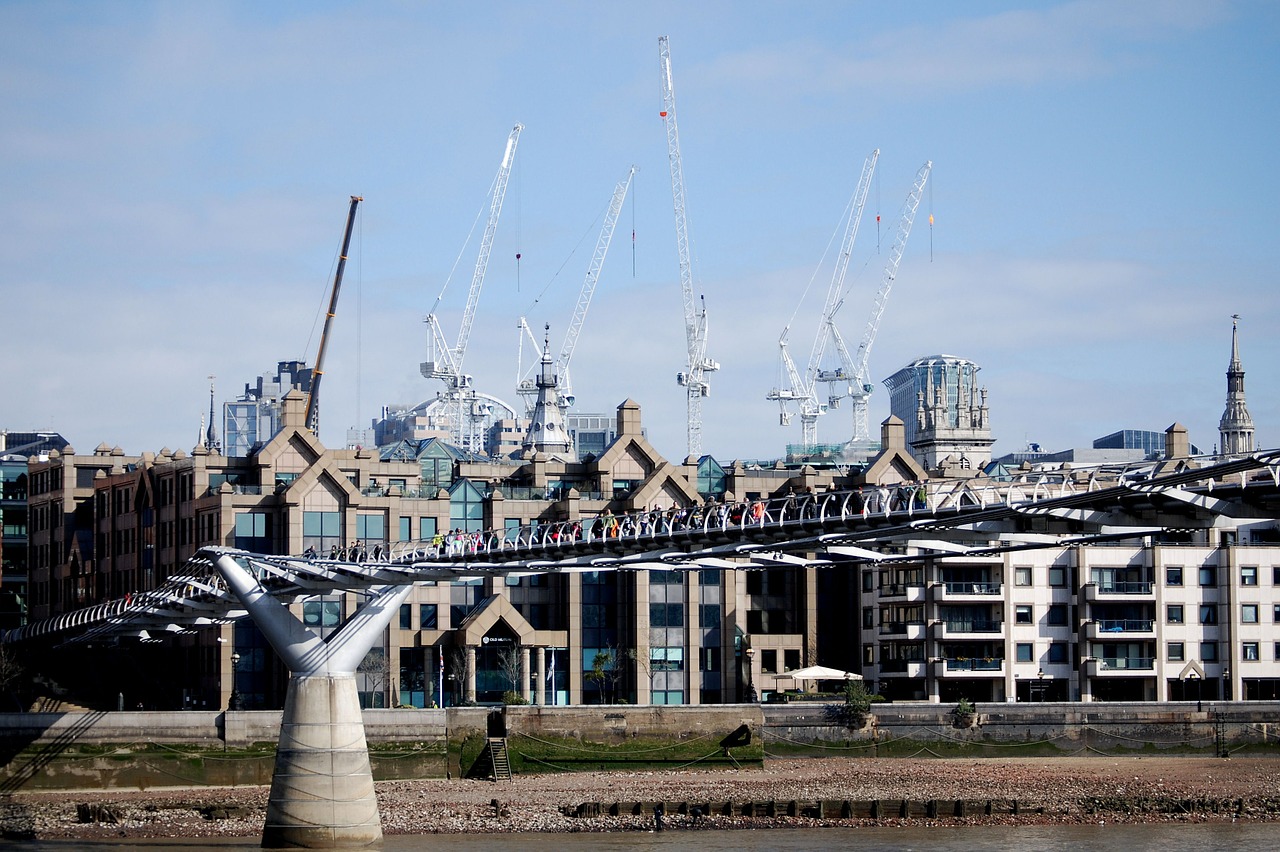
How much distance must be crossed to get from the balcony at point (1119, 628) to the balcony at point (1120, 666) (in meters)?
1.24

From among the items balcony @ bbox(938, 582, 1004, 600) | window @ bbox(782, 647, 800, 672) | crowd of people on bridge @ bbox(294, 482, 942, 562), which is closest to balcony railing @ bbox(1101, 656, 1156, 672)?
balcony @ bbox(938, 582, 1004, 600)

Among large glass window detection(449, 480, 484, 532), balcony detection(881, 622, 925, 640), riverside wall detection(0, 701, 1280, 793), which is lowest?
riverside wall detection(0, 701, 1280, 793)

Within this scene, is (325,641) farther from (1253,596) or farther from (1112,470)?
(1253,596)

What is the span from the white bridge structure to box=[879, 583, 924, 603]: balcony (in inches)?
1424

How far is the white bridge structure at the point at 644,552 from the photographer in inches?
2251

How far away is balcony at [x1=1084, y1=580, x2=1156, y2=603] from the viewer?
114m

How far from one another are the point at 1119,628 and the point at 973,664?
8.15 m

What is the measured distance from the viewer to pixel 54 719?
88875mm

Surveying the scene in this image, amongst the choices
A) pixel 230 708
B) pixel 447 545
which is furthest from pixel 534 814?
pixel 230 708

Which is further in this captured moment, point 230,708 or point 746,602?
point 746,602

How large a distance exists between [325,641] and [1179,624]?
56248 mm

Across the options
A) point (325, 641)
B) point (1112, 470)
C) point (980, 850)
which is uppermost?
point (1112, 470)

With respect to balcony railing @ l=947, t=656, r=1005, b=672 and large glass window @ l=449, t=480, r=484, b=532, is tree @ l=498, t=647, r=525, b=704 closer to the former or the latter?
large glass window @ l=449, t=480, r=484, b=532

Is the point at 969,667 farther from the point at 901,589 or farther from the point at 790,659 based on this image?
the point at 790,659
